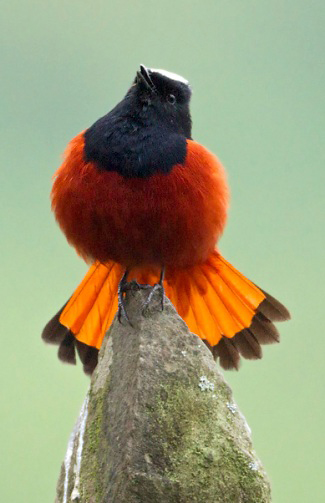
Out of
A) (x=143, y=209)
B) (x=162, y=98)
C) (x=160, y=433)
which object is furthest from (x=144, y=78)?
(x=160, y=433)

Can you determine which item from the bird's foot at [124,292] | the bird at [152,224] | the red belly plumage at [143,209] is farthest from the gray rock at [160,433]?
the red belly plumage at [143,209]

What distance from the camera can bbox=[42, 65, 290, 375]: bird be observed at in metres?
3.42

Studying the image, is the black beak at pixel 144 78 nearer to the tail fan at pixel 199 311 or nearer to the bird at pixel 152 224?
the bird at pixel 152 224

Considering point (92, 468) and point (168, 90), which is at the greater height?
point (168, 90)

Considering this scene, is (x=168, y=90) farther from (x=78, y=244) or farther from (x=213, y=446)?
(x=213, y=446)

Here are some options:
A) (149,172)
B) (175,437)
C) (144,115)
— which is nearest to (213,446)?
(175,437)

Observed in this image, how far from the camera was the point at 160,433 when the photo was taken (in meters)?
2.32

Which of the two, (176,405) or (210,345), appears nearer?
(176,405)

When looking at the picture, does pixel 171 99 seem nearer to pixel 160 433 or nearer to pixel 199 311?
pixel 199 311

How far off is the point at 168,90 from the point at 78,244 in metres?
0.88

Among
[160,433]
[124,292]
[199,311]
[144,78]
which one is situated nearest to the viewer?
[160,433]

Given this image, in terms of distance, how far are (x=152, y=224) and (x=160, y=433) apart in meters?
1.32

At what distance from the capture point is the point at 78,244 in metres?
3.71

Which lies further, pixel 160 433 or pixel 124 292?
pixel 124 292
